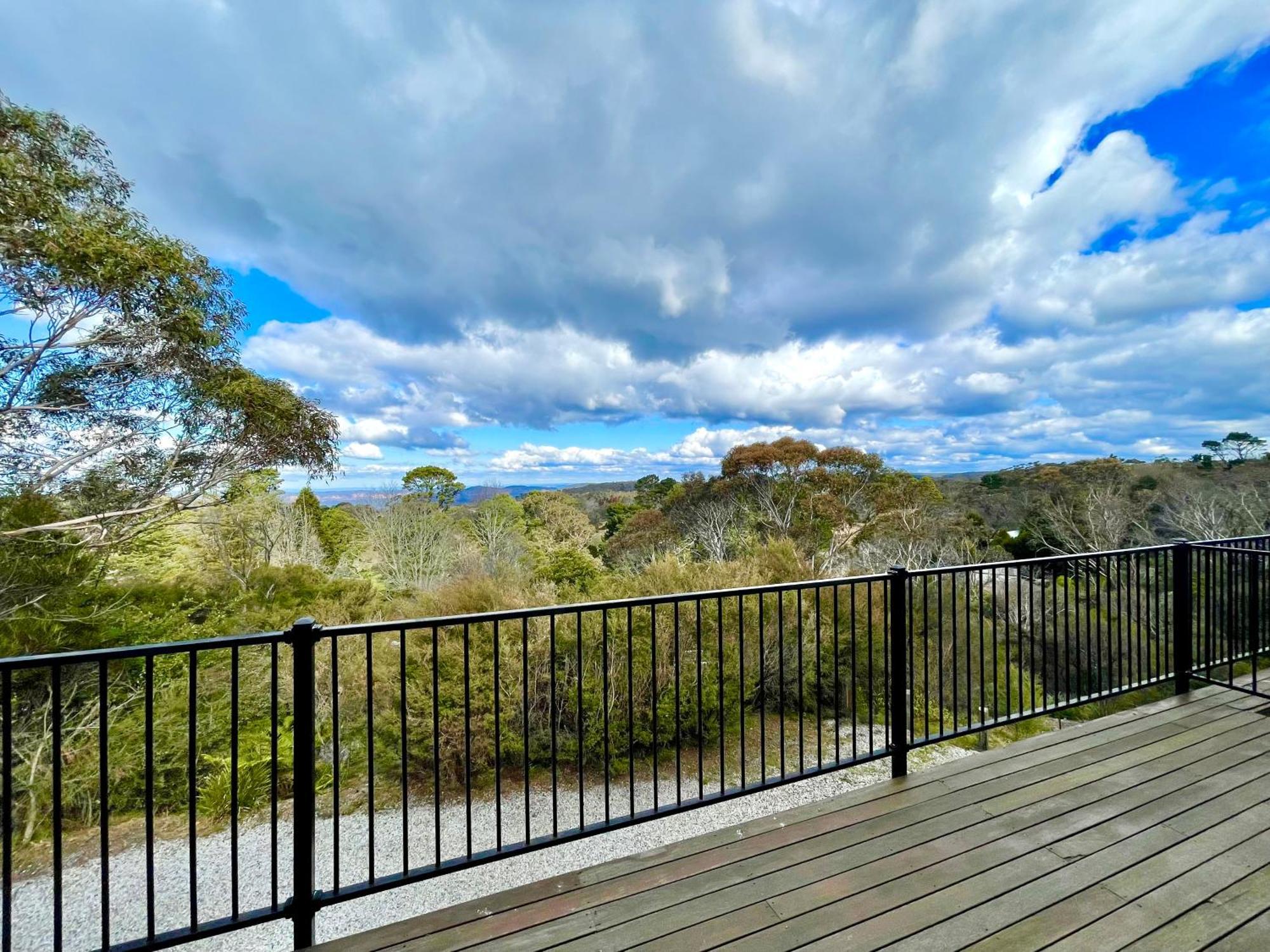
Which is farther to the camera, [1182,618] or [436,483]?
[436,483]

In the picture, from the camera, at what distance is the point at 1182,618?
3104 mm

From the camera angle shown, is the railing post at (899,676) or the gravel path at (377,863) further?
the gravel path at (377,863)

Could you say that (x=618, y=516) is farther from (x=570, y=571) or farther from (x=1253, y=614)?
(x=1253, y=614)

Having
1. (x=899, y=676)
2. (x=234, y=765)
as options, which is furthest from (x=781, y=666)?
(x=234, y=765)

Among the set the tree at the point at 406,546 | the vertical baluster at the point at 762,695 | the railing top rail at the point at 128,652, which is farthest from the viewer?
the tree at the point at 406,546

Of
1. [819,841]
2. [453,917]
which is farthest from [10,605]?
[819,841]

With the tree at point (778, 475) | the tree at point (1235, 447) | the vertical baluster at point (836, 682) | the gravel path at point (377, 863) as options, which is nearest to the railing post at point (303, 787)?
the gravel path at point (377, 863)

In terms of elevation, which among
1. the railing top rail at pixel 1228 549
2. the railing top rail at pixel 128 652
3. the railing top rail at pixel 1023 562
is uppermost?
the railing top rail at pixel 128 652

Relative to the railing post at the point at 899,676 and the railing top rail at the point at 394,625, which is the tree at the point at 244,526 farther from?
the railing post at the point at 899,676

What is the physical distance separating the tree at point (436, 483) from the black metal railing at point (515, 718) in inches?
433

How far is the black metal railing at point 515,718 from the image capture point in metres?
2.13

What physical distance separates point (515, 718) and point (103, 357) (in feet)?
21.6

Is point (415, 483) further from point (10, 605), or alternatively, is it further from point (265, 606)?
point (10, 605)

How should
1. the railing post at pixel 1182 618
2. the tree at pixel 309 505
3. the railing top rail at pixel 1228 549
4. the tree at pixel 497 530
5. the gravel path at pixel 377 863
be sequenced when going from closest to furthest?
1. the gravel path at pixel 377 863
2. the railing top rail at pixel 1228 549
3. the railing post at pixel 1182 618
4. the tree at pixel 309 505
5. the tree at pixel 497 530
